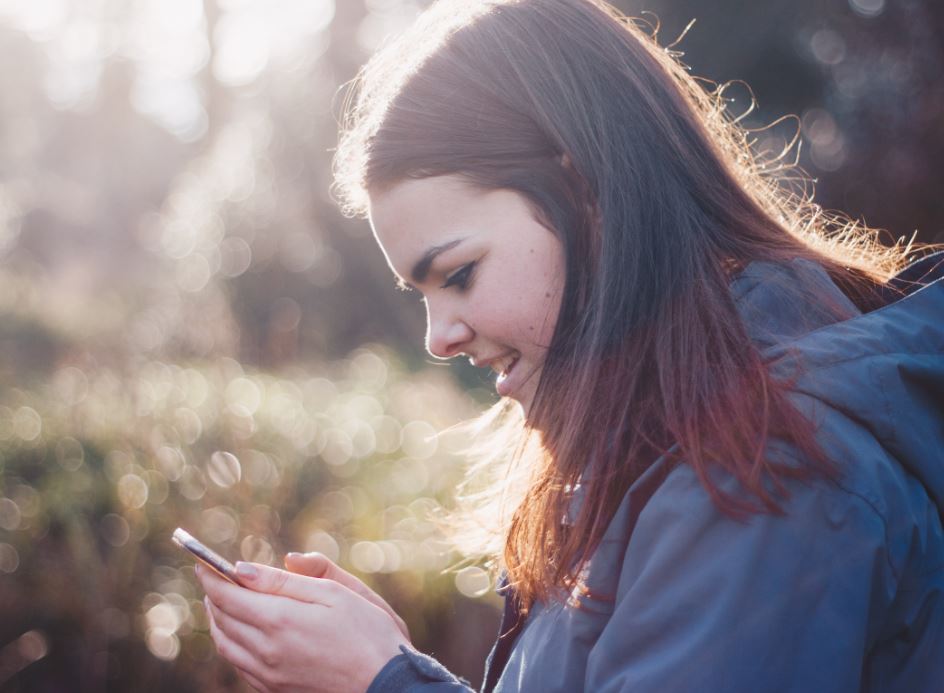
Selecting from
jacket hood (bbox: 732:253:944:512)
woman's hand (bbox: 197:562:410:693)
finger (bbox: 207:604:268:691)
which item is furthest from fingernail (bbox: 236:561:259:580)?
jacket hood (bbox: 732:253:944:512)

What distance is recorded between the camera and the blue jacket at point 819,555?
1144 millimetres

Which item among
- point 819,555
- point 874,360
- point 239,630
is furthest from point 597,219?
point 239,630

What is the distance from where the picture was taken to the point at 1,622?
321 cm

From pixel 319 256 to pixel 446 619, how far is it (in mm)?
10067

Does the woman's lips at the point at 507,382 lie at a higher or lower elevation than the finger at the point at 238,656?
higher

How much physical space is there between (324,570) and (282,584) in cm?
35

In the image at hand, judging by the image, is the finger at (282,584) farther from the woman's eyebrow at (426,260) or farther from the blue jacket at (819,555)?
the woman's eyebrow at (426,260)

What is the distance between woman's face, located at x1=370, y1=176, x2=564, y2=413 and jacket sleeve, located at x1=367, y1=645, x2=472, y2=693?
0.59 meters

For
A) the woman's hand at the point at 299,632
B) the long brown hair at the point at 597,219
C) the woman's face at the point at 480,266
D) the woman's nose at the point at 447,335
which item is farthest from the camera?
the woman's nose at the point at 447,335

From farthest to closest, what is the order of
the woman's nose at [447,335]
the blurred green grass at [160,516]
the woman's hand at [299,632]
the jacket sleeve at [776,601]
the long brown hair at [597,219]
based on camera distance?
the blurred green grass at [160,516] → the woman's nose at [447,335] → the woman's hand at [299,632] → the long brown hair at [597,219] → the jacket sleeve at [776,601]

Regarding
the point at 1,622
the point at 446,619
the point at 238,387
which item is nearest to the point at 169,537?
the point at 1,622

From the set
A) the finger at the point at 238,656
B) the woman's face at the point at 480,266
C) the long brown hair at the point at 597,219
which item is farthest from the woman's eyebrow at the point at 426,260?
the finger at the point at 238,656

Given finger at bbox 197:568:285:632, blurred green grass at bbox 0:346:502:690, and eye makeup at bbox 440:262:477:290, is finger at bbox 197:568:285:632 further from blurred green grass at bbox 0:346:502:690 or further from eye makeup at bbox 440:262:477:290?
blurred green grass at bbox 0:346:502:690

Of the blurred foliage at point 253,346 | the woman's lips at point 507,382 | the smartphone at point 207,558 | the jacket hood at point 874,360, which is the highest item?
the jacket hood at point 874,360
